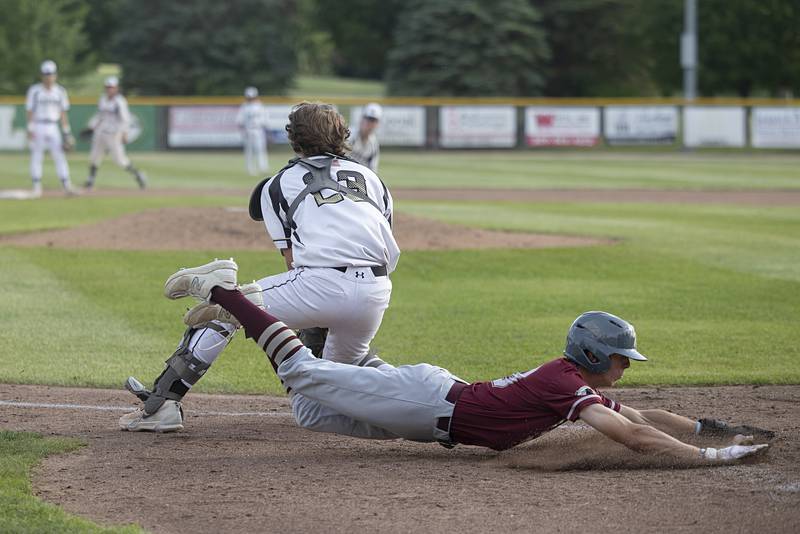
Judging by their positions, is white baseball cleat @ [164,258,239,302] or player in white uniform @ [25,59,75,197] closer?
white baseball cleat @ [164,258,239,302]

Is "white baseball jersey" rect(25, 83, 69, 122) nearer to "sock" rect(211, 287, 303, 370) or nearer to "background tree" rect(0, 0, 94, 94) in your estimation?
"sock" rect(211, 287, 303, 370)

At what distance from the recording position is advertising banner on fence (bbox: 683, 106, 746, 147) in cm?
3975

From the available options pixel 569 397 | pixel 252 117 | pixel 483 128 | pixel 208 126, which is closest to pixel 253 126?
pixel 252 117

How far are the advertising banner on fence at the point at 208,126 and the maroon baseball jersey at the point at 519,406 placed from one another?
34.3 metres

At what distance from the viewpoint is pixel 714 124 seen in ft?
131

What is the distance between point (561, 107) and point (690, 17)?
21.1ft

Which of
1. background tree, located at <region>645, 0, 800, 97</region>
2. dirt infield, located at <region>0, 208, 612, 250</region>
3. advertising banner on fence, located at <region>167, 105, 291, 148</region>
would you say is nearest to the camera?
dirt infield, located at <region>0, 208, 612, 250</region>

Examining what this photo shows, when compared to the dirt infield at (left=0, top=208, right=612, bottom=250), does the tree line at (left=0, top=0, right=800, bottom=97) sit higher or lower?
higher

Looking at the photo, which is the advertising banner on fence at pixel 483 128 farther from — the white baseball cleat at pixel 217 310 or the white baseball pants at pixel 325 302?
the white baseball cleat at pixel 217 310

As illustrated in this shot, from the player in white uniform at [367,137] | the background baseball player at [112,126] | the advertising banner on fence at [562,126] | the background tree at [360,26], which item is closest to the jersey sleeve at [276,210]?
the player in white uniform at [367,137]

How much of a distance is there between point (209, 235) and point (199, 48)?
44651mm

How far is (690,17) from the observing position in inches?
1689

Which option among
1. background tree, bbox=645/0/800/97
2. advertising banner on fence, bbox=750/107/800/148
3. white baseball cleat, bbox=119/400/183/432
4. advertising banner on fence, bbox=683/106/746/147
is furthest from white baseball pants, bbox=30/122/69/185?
background tree, bbox=645/0/800/97

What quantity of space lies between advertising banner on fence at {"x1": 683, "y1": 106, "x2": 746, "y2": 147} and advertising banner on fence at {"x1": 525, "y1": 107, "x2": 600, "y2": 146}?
2.99m
